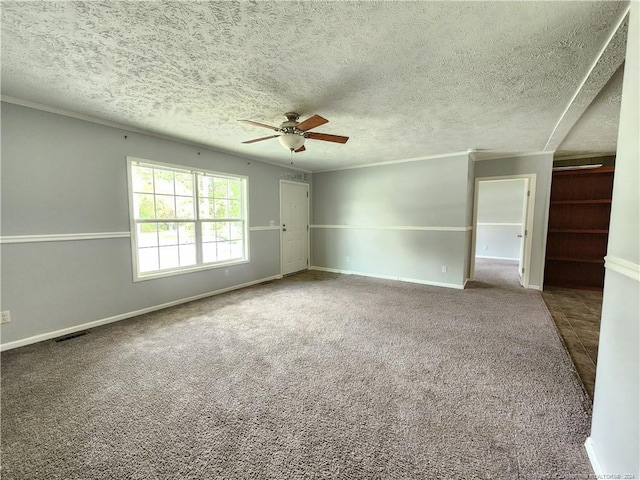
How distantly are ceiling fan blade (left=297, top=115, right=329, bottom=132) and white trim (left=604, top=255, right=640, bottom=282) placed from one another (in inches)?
78.6

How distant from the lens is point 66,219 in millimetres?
2736

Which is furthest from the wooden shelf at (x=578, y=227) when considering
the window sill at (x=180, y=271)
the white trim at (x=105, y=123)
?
the window sill at (x=180, y=271)

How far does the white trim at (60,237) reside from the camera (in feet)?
7.97

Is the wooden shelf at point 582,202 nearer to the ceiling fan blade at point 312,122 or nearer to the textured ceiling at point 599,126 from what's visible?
the textured ceiling at point 599,126

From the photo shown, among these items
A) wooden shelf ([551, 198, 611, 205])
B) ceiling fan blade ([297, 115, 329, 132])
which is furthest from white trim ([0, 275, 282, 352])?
wooden shelf ([551, 198, 611, 205])

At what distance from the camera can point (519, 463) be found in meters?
1.31

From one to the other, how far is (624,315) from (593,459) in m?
0.79

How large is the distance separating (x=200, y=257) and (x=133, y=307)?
108 centimetres

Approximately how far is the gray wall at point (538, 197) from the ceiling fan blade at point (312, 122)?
4036 millimetres

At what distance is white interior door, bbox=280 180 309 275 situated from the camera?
550cm

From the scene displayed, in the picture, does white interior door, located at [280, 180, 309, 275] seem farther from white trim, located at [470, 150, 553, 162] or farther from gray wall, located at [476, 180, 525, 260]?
gray wall, located at [476, 180, 525, 260]

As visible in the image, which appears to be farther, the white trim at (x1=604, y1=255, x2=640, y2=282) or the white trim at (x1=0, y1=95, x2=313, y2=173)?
the white trim at (x1=0, y1=95, x2=313, y2=173)

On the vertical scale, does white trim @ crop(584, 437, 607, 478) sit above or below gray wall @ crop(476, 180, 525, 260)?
below

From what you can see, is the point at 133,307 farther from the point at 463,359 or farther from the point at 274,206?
the point at 463,359
